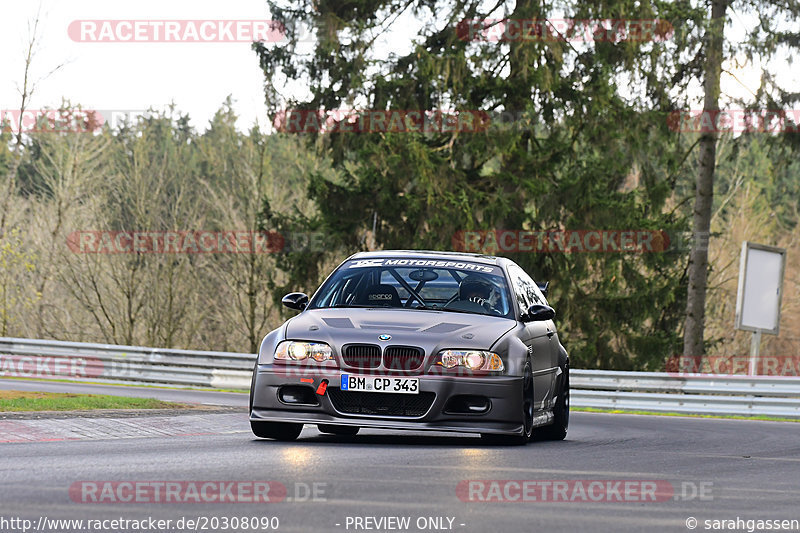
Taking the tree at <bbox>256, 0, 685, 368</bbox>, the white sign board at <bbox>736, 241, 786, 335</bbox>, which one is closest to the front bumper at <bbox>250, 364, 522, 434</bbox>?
the white sign board at <bbox>736, 241, 786, 335</bbox>

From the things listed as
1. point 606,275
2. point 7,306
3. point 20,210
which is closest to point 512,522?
point 606,275

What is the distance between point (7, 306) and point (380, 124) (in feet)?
62.7

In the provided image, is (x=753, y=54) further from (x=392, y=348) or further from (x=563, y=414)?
(x=392, y=348)

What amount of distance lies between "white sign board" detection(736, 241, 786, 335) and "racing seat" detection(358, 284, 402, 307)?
13.4 meters

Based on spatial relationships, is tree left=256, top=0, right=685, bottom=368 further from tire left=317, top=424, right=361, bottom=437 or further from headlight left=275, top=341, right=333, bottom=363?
headlight left=275, top=341, right=333, bottom=363

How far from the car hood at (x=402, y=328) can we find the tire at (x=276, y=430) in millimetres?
808

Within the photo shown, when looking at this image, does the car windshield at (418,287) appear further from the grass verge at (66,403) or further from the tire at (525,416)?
the grass verge at (66,403)

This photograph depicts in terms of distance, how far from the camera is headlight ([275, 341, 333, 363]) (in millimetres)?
10156

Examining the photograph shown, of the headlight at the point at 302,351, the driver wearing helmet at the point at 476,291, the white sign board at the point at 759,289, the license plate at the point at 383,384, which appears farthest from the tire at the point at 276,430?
the white sign board at the point at 759,289

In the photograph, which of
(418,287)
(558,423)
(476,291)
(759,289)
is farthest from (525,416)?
(759,289)

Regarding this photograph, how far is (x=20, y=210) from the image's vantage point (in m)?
53.9

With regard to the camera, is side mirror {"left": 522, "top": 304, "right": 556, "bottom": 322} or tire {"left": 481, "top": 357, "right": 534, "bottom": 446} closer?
tire {"left": 481, "top": 357, "right": 534, "bottom": 446}

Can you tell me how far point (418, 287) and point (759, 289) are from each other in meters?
14.3

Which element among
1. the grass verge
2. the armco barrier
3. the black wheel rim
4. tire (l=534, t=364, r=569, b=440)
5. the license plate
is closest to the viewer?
the license plate
